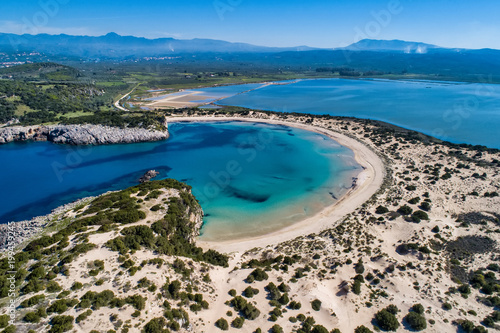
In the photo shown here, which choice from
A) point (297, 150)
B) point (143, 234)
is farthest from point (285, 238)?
point (297, 150)

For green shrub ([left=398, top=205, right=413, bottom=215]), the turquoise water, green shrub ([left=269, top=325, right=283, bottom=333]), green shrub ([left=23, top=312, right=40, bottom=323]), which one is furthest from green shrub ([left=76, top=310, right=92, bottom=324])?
the turquoise water

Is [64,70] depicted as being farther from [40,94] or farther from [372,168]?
[372,168]

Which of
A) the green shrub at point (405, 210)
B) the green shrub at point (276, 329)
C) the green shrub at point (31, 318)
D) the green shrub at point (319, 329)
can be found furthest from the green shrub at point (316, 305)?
the green shrub at point (405, 210)

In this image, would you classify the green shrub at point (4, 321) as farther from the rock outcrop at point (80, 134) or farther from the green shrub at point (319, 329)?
the rock outcrop at point (80, 134)

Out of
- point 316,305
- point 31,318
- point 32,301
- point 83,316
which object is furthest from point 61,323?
point 316,305

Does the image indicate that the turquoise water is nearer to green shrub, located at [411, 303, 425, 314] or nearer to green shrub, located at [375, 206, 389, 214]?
green shrub, located at [375, 206, 389, 214]

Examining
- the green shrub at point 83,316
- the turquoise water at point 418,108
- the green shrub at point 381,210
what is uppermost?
the turquoise water at point 418,108
